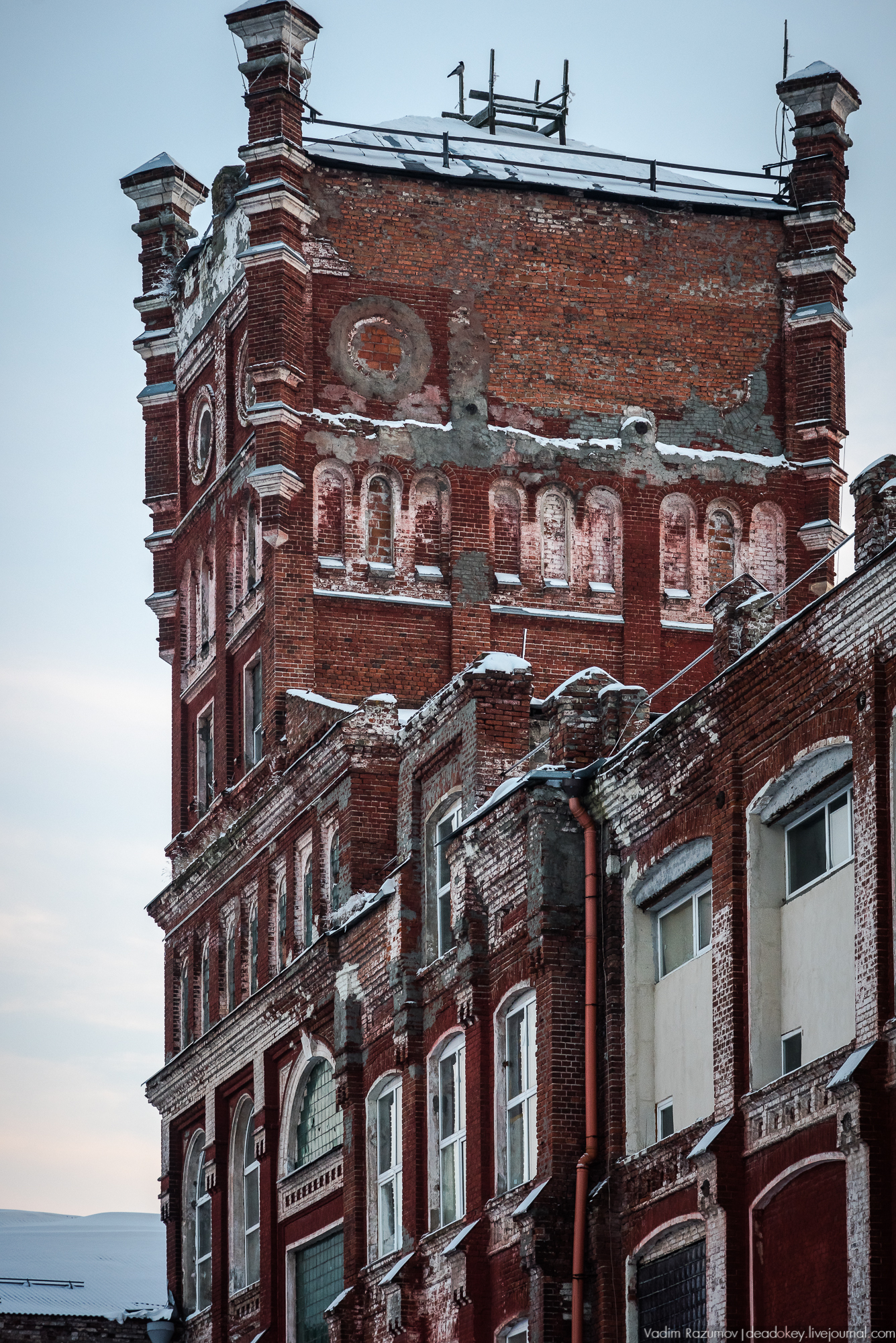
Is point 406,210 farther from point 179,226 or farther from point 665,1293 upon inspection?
point 665,1293

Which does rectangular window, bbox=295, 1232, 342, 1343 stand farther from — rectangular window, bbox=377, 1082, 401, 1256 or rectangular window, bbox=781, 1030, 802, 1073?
rectangular window, bbox=781, 1030, 802, 1073

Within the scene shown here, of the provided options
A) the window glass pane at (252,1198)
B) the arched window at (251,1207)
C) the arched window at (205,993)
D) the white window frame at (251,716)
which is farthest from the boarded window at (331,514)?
the window glass pane at (252,1198)

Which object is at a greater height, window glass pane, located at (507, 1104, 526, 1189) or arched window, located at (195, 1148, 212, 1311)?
arched window, located at (195, 1148, 212, 1311)

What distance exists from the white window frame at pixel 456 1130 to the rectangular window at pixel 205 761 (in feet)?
45.4

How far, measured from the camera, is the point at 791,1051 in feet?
87.9

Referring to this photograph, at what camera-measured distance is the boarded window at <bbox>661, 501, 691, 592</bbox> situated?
4644cm

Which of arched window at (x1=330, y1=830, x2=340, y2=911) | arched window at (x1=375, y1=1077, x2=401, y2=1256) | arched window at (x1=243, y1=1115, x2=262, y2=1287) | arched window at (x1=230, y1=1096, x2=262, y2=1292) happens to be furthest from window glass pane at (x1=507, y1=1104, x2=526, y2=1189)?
arched window at (x1=243, y1=1115, x2=262, y2=1287)

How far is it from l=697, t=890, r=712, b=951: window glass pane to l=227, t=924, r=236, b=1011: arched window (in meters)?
18.0

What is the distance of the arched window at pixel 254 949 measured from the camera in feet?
147

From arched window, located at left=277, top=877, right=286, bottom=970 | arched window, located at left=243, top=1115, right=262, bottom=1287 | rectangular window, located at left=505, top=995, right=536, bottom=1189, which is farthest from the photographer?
arched window, located at left=243, top=1115, right=262, bottom=1287

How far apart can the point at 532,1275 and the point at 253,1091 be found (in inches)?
554

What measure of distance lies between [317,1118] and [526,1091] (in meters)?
9.40

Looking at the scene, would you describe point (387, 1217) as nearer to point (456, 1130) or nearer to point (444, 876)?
point (456, 1130)

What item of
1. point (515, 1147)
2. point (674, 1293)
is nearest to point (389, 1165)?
point (515, 1147)
